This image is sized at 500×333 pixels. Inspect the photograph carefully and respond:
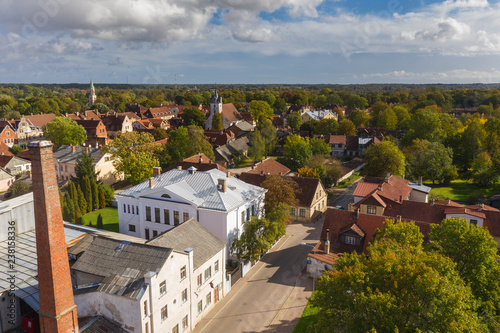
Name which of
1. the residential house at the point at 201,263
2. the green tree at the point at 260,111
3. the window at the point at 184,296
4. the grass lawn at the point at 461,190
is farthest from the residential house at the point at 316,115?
the window at the point at 184,296

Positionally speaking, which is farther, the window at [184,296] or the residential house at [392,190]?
the residential house at [392,190]

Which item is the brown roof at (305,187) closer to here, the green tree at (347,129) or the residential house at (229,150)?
the residential house at (229,150)

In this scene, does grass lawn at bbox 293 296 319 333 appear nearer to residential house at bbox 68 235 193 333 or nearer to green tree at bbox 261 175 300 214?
residential house at bbox 68 235 193 333

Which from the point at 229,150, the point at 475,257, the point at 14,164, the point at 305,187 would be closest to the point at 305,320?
the point at 475,257

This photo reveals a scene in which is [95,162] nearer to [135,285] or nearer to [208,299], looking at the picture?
[208,299]

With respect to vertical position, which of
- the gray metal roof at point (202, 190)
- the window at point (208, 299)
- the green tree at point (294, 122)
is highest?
the green tree at point (294, 122)
